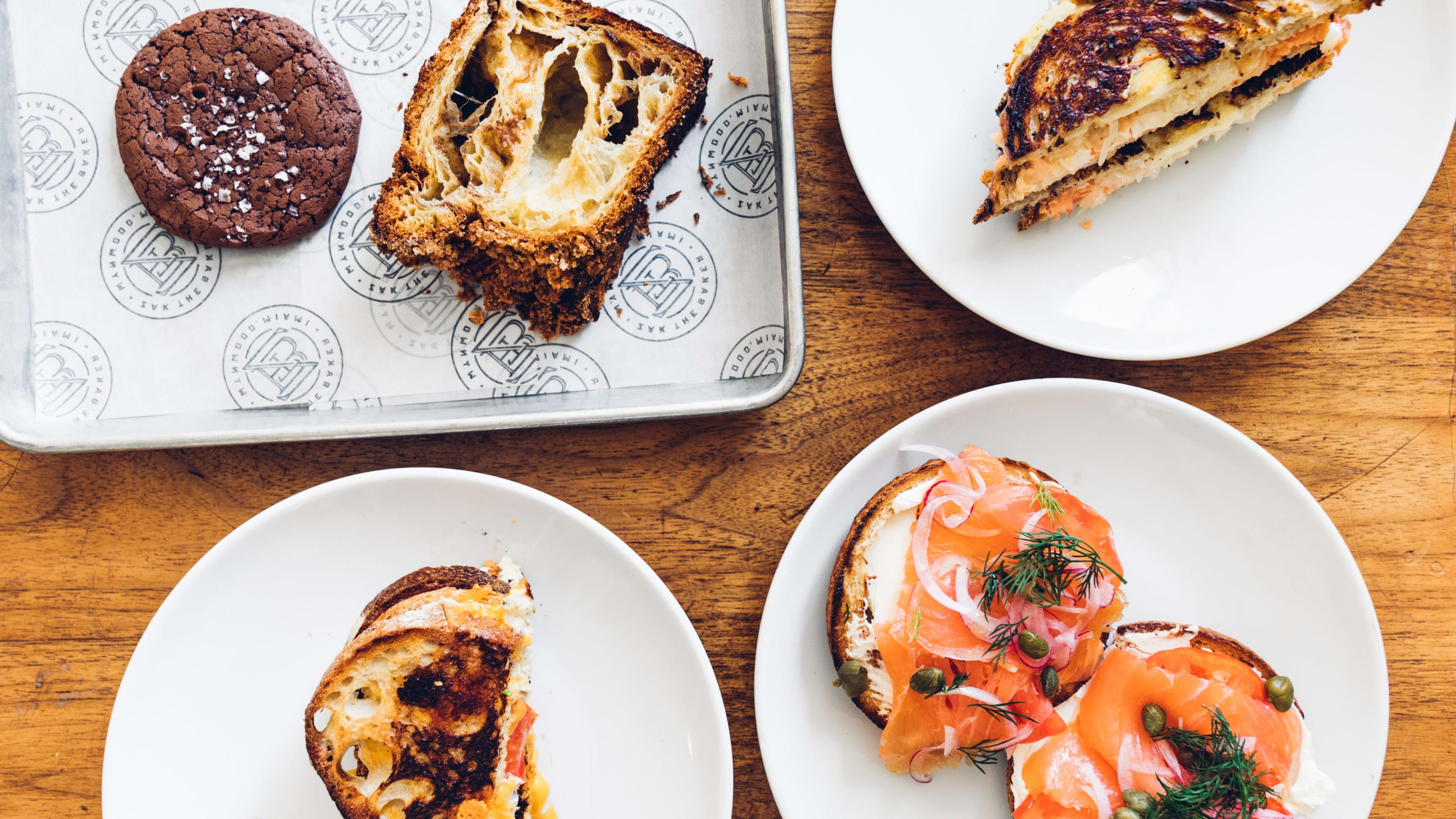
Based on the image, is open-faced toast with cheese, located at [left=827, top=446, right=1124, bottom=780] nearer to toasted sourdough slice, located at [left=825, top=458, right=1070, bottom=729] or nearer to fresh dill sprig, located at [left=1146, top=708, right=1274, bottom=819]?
toasted sourdough slice, located at [left=825, top=458, right=1070, bottom=729]

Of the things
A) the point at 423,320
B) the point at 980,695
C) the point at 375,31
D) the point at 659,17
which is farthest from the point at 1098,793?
the point at 375,31

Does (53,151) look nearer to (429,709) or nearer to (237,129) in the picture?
(237,129)

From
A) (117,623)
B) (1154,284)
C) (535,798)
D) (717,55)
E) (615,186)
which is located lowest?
(535,798)

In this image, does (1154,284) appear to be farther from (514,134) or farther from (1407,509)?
(514,134)

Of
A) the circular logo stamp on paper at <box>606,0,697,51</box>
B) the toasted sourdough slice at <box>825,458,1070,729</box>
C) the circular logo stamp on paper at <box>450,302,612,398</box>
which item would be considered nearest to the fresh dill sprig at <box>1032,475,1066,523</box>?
the toasted sourdough slice at <box>825,458,1070,729</box>

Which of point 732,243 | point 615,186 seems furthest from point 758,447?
point 615,186

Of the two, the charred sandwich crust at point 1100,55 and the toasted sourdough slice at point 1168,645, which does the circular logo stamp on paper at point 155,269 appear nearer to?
the charred sandwich crust at point 1100,55
